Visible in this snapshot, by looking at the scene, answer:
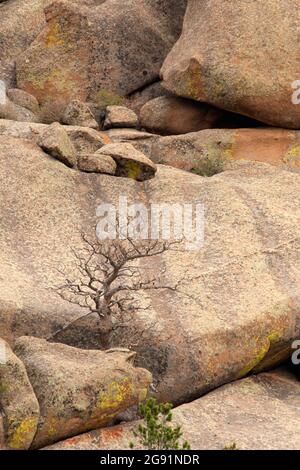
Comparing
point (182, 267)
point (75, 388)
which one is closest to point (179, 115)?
point (182, 267)

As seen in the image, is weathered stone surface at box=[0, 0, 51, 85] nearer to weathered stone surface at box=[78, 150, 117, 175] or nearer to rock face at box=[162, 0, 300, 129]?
rock face at box=[162, 0, 300, 129]

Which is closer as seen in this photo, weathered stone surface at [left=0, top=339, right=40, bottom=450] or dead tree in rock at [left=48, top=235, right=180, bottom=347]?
weathered stone surface at [left=0, top=339, right=40, bottom=450]

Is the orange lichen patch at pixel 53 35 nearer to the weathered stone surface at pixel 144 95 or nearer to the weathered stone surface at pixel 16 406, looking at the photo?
the weathered stone surface at pixel 144 95

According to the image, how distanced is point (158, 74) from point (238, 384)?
16726mm

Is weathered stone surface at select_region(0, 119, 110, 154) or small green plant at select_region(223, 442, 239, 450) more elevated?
weathered stone surface at select_region(0, 119, 110, 154)

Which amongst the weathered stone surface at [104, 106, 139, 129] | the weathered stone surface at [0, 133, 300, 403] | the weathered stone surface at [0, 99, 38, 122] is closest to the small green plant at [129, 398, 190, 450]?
the weathered stone surface at [0, 133, 300, 403]

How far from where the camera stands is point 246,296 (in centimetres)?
2886

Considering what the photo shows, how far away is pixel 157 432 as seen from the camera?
Result: 2292cm

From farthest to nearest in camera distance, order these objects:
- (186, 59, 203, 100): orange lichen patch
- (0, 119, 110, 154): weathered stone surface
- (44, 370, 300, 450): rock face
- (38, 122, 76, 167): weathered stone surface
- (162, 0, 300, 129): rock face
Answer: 1. (186, 59, 203, 100): orange lichen patch
2. (162, 0, 300, 129): rock face
3. (0, 119, 110, 154): weathered stone surface
4. (38, 122, 76, 167): weathered stone surface
5. (44, 370, 300, 450): rock face

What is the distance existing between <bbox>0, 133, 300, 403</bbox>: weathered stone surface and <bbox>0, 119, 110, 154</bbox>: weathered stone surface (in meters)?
1.04

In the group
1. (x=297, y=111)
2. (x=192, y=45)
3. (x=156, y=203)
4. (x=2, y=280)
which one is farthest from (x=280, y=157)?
(x=2, y=280)

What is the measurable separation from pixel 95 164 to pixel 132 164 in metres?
1.15

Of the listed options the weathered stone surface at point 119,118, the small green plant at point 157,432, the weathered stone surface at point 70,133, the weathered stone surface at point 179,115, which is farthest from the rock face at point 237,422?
the weathered stone surface at point 179,115

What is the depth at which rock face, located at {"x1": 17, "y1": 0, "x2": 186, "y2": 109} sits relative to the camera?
41312 millimetres
